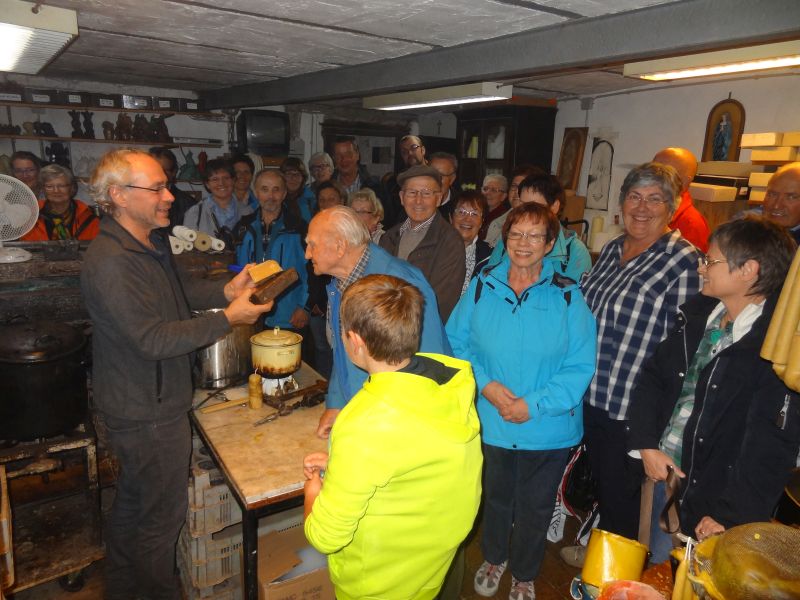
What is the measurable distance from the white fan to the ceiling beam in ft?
7.18

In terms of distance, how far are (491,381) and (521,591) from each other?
44.9 inches

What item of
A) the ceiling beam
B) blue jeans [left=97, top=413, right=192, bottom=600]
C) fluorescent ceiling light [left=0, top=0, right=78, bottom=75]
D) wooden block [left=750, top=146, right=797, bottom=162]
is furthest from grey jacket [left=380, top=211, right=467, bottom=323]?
wooden block [left=750, top=146, right=797, bottom=162]

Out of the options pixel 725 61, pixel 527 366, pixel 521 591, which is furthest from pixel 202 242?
pixel 725 61

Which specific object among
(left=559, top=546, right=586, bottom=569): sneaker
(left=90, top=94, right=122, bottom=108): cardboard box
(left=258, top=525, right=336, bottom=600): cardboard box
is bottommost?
(left=559, top=546, right=586, bottom=569): sneaker

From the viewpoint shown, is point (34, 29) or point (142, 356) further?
point (34, 29)

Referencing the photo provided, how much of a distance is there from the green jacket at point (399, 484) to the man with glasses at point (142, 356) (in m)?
1.08

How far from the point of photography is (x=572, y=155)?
274 inches

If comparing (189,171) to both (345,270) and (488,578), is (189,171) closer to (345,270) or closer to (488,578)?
(345,270)

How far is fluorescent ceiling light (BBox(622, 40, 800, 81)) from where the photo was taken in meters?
2.21

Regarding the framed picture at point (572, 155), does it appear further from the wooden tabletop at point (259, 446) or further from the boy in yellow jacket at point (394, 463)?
the boy in yellow jacket at point (394, 463)

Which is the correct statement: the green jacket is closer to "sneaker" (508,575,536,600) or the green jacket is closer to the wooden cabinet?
"sneaker" (508,575,536,600)

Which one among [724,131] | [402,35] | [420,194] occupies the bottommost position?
[420,194]

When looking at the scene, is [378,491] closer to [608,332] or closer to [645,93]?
[608,332]

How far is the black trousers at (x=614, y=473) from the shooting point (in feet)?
7.86
